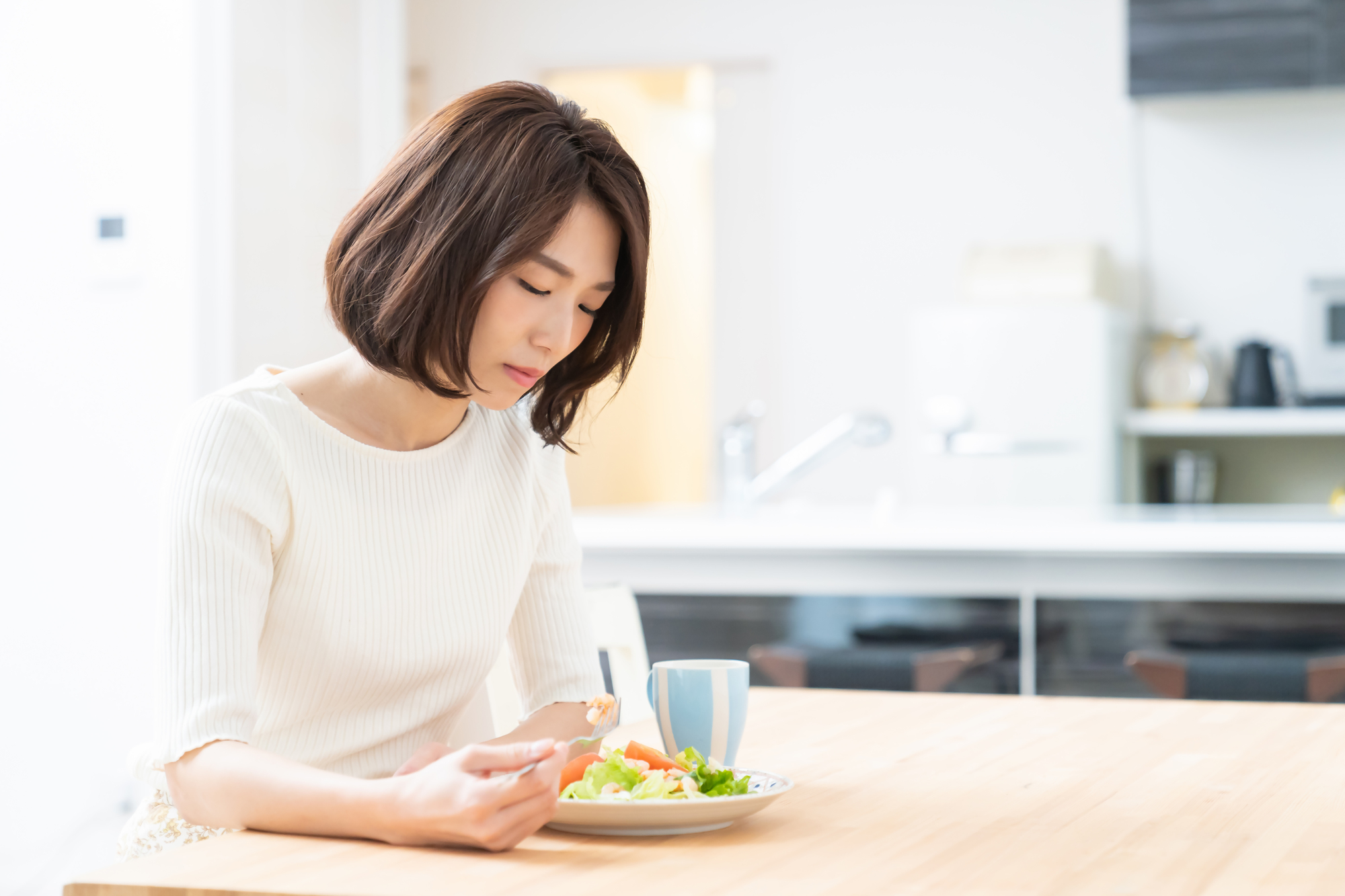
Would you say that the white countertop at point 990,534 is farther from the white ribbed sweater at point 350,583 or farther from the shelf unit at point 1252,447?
the shelf unit at point 1252,447

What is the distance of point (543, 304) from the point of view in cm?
110

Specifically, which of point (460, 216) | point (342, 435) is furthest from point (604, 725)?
point (460, 216)

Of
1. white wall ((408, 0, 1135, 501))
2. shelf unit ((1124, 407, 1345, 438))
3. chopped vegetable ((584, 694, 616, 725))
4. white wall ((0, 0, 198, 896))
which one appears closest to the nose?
chopped vegetable ((584, 694, 616, 725))

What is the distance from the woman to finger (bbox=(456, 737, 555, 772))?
10 centimetres

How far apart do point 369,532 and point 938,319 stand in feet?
10.5

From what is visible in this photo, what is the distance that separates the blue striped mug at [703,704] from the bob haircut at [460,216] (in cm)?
29

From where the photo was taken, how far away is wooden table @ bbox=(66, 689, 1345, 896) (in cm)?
78

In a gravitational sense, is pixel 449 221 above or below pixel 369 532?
above

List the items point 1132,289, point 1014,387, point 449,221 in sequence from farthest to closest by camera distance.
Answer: point 1132,289 → point 1014,387 → point 449,221

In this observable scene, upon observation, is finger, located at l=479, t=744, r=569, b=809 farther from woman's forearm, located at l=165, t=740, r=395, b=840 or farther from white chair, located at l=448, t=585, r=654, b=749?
white chair, located at l=448, t=585, r=654, b=749

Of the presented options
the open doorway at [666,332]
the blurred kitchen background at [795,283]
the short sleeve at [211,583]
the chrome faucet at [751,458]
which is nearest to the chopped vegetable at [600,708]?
the short sleeve at [211,583]

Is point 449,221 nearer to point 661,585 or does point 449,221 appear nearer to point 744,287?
point 661,585

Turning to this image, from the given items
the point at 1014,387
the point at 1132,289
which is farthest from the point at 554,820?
the point at 1132,289

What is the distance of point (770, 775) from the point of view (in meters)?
0.98
